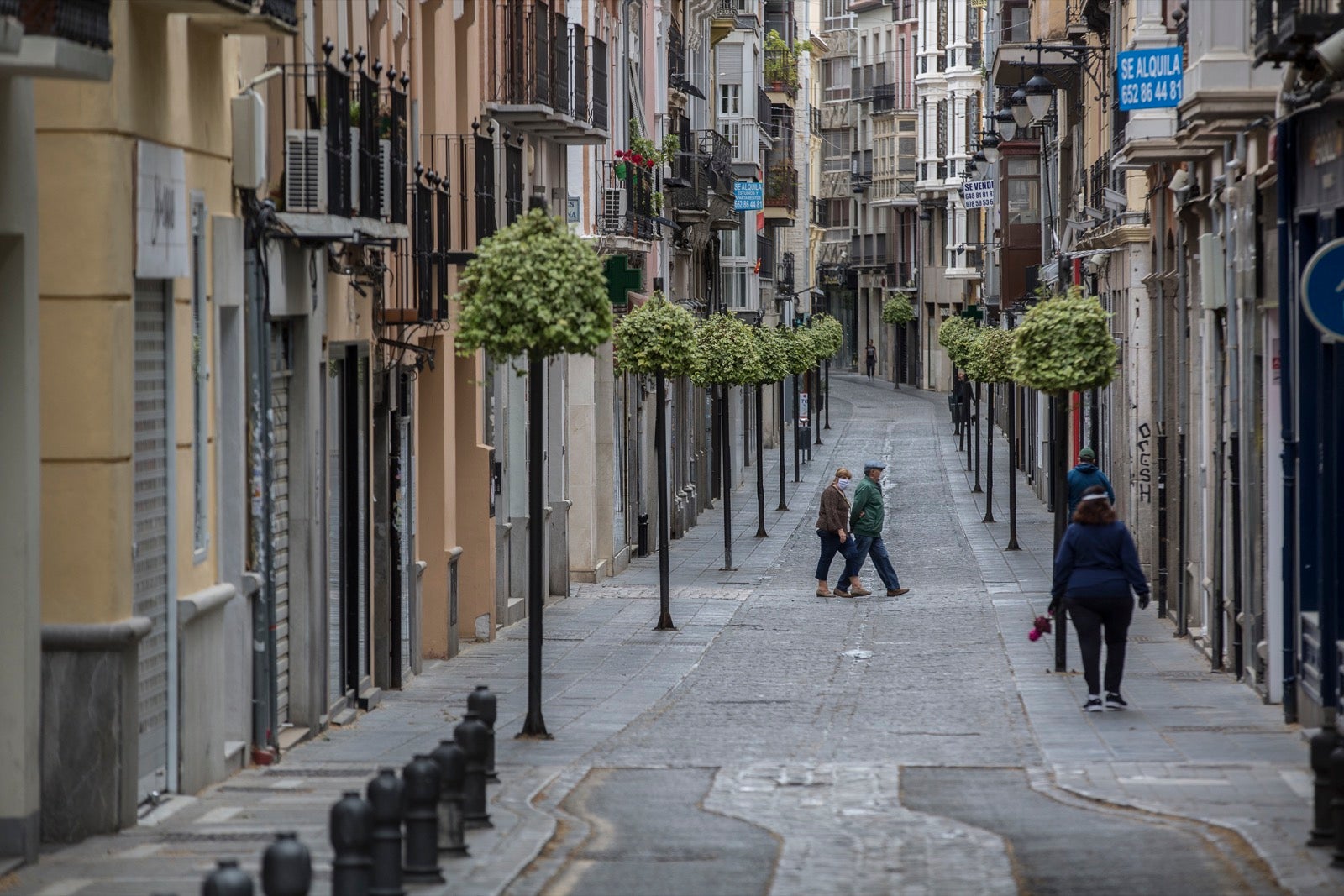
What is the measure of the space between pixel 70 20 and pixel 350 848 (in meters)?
4.04

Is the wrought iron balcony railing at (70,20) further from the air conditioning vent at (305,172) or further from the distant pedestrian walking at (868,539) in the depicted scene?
the distant pedestrian walking at (868,539)

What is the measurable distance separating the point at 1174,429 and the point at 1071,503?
3.90m

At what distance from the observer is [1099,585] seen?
17.0 metres

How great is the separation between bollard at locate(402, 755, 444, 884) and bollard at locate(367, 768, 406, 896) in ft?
2.61

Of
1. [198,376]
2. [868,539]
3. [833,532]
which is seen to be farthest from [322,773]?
[833,532]

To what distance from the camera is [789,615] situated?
88.6 ft

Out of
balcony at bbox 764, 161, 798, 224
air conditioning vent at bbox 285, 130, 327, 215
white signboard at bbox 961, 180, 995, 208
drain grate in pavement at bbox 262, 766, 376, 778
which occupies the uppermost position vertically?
balcony at bbox 764, 161, 798, 224

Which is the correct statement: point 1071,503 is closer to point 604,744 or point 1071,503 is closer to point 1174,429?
point 1174,429

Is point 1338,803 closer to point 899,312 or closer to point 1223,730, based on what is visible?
point 1223,730

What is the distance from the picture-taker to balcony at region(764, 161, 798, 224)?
71.0 metres

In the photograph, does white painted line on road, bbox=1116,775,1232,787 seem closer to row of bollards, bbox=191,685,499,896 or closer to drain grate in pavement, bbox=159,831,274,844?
row of bollards, bbox=191,685,499,896

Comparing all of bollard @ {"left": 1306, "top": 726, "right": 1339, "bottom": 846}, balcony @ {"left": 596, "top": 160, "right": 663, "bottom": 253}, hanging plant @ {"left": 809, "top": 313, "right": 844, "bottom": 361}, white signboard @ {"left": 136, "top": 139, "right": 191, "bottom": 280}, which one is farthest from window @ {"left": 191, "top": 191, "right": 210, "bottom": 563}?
hanging plant @ {"left": 809, "top": 313, "right": 844, "bottom": 361}

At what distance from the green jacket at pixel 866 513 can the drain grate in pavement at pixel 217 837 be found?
18146 millimetres

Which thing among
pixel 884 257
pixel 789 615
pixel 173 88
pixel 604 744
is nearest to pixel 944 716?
pixel 604 744
